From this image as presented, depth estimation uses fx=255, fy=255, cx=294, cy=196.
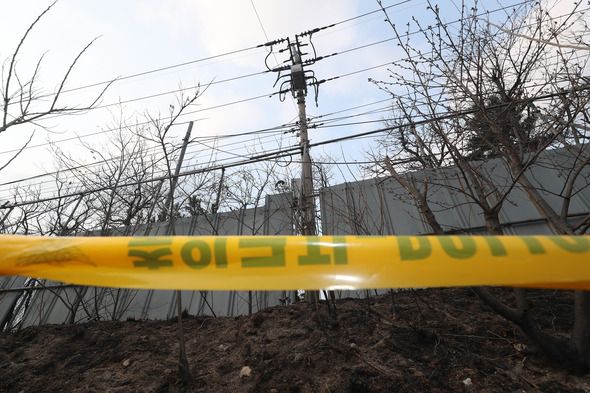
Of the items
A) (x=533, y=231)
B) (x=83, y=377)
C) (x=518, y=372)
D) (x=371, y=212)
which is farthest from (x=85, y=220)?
(x=533, y=231)

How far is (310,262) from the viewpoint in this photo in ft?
4.59

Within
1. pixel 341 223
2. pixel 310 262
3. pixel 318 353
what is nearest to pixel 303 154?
pixel 341 223

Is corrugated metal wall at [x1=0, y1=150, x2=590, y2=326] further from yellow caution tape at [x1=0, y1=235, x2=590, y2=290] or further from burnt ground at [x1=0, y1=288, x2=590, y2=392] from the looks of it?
yellow caution tape at [x1=0, y1=235, x2=590, y2=290]

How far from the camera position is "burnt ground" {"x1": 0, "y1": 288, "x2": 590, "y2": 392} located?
6.81ft

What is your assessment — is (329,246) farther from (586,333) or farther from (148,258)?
(586,333)

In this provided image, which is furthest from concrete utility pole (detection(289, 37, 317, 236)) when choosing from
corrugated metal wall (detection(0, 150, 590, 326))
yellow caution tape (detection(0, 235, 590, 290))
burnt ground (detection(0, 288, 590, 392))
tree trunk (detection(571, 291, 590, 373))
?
tree trunk (detection(571, 291, 590, 373))

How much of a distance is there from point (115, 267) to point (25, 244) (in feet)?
2.41

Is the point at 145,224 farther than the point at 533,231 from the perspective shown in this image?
Yes

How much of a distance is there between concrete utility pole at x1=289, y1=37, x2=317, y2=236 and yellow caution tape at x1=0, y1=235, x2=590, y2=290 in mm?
2410

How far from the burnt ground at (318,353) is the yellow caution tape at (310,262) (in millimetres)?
1288

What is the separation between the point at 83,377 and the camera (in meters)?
2.73

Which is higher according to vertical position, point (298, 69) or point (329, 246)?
point (298, 69)

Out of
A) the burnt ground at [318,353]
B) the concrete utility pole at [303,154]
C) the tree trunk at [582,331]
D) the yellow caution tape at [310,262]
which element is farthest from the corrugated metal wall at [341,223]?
the yellow caution tape at [310,262]

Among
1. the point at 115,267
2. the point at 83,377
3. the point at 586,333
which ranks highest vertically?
the point at 115,267
